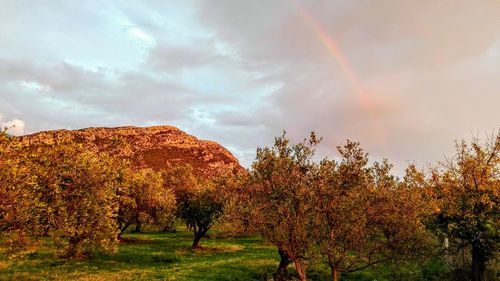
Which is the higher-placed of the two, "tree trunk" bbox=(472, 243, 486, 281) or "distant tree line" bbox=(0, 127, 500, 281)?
"distant tree line" bbox=(0, 127, 500, 281)

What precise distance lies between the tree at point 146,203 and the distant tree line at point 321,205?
18845mm

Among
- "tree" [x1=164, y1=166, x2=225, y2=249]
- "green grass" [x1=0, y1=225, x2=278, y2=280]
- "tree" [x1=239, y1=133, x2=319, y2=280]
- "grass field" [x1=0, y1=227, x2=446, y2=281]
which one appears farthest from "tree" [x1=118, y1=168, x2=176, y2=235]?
"tree" [x1=239, y1=133, x2=319, y2=280]

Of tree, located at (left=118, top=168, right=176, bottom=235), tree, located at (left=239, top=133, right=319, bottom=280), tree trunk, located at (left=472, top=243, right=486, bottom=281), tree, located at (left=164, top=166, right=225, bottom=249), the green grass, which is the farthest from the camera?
tree, located at (left=118, top=168, right=176, bottom=235)

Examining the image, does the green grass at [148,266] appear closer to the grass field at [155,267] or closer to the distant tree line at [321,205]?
the grass field at [155,267]

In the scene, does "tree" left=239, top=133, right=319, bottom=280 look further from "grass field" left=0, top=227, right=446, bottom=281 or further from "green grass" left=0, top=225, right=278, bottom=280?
"green grass" left=0, top=225, right=278, bottom=280

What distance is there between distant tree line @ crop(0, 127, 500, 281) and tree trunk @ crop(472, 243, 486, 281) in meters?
0.07

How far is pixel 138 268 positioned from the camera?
38000 mm

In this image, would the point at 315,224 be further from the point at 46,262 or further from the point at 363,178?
the point at 46,262

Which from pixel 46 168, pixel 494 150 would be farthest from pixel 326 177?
pixel 46 168

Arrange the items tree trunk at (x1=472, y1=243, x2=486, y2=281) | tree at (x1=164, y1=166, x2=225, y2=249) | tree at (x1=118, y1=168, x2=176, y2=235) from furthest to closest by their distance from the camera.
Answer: tree at (x1=118, y1=168, x2=176, y2=235), tree at (x1=164, y1=166, x2=225, y2=249), tree trunk at (x1=472, y1=243, x2=486, y2=281)

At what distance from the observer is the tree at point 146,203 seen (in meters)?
53.8

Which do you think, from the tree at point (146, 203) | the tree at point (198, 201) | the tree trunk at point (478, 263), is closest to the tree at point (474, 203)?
the tree trunk at point (478, 263)

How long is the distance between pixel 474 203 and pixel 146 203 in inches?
1594

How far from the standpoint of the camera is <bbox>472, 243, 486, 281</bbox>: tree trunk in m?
31.2
